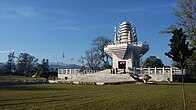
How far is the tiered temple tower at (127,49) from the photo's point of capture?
3797 centimetres

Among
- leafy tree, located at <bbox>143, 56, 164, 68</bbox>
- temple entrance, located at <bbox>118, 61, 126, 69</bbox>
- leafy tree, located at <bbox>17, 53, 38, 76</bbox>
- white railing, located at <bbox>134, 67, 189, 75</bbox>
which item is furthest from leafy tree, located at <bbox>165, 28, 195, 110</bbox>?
leafy tree, located at <bbox>17, 53, 38, 76</bbox>

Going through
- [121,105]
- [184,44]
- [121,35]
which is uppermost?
[121,35]

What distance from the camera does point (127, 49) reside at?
3791 centimetres

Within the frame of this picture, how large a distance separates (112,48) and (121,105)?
29.6 metres

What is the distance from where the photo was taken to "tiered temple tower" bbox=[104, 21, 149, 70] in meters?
38.0

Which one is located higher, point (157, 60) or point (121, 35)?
point (121, 35)

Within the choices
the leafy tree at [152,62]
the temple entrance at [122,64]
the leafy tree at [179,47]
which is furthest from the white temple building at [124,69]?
the leafy tree at [179,47]

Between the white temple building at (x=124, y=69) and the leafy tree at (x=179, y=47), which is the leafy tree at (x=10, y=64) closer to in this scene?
the white temple building at (x=124, y=69)

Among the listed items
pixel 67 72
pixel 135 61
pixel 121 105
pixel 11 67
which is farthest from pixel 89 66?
pixel 121 105

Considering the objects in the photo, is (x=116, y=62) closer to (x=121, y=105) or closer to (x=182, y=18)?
(x=182, y=18)

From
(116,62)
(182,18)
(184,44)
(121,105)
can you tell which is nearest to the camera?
(184,44)

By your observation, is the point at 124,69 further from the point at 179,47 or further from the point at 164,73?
the point at 179,47

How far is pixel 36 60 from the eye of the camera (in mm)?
75688

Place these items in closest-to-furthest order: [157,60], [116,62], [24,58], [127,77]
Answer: [127,77] < [116,62] < [157,60] < [24,58]
